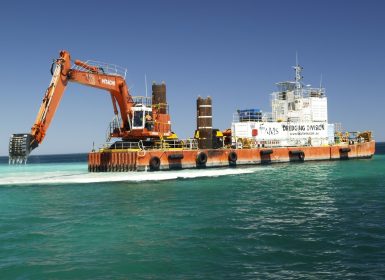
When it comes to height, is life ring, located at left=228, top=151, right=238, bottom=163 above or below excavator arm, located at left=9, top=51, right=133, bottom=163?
below

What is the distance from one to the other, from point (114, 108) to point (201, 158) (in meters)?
9.70

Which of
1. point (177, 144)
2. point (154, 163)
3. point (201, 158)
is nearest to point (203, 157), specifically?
point (201, 158)

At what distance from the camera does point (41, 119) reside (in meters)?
30.3

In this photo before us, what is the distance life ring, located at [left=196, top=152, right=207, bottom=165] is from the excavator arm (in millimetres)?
7416

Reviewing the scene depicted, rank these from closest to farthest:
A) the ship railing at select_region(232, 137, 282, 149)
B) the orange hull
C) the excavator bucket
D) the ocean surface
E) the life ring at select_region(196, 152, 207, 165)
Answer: the ocean surface
the excavator bucket
the orange hull
the life ring at select_region(196, 152, 207, 165)
the ship railing at select_region(232, 137, 282, 149)

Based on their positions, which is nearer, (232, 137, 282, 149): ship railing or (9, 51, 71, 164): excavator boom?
(9, 51, 71, 164): excavator boom

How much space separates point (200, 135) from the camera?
4388 centimetres

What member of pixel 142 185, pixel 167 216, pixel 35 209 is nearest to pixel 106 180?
pixel 142 185

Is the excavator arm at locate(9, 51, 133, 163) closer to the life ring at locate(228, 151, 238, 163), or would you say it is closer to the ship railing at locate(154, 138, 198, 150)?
the ship railing at locate(154, 138, 198, 150)

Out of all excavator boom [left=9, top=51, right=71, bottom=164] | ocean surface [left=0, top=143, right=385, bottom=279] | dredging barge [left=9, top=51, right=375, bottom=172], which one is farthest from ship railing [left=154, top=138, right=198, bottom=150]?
ocean surface [left=0, top=143, right=385, bottom=279]

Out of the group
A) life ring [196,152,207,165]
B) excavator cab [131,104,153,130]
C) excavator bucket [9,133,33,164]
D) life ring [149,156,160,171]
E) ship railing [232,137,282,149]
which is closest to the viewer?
excavator bucket [9,133,33,164]

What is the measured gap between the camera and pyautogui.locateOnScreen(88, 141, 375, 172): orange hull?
3850 centimetres

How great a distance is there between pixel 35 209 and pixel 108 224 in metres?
5.31

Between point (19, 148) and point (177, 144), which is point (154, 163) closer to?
point (177, 144)
